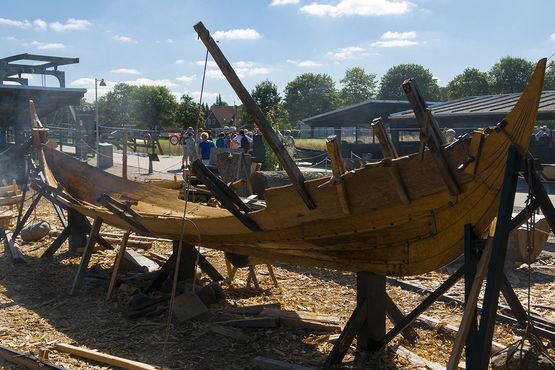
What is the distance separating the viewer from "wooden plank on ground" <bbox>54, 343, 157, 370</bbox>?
182 inches

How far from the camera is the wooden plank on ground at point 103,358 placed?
4.61 m

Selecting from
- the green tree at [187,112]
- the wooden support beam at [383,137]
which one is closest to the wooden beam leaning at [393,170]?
the wooden support beam at [383,137]

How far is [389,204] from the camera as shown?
3.97 metres

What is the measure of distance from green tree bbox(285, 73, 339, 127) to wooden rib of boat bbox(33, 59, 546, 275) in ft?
322

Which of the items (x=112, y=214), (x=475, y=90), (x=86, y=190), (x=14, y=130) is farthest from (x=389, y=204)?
(x=475, y=90)

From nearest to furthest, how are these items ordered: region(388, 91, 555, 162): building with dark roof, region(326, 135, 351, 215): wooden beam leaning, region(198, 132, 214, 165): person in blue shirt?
region(326, 135, 351, 215): wooden beam leaning
region(198, 132, 214, 165): person in blue shirt
region(388, 91, 555, 162): building with dark roof

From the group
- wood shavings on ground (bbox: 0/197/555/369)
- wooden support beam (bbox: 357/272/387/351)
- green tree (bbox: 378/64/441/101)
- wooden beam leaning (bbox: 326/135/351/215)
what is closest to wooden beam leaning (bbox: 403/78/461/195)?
wooden beam leaning (bbox: 326/135/351/215)

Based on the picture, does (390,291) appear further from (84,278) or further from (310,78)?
(310,78)

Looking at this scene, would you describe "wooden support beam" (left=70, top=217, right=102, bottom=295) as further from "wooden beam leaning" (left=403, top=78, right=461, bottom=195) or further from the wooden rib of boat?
"wooden beam leaning" (left=403, top=78, right=461, bottom=195)

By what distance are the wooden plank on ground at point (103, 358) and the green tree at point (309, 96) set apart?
9803 cm

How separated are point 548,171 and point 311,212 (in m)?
13.5

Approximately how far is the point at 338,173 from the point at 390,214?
1.52 ft

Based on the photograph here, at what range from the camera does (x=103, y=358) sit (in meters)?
4.83

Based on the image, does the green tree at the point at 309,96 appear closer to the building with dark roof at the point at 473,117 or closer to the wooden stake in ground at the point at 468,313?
the building with dark roof at the point at 473,117
